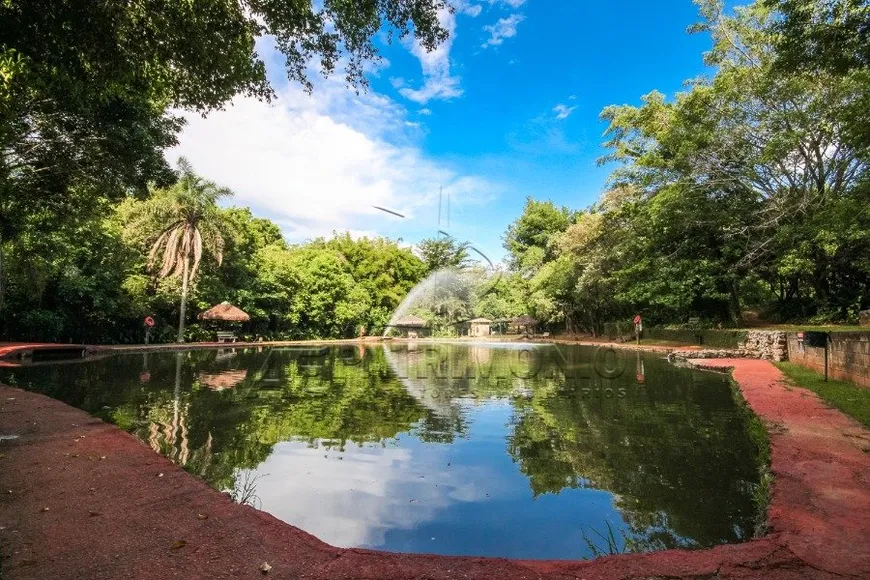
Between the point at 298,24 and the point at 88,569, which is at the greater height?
the point at 298,24

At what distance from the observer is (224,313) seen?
2994cm

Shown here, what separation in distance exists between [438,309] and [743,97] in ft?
119

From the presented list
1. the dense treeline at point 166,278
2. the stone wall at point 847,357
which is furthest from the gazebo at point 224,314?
the stone wall at point 847,357

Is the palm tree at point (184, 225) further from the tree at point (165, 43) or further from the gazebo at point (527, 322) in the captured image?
the gazebo at point (527, 322)

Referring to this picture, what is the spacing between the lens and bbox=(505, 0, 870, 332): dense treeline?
1952 centimetres

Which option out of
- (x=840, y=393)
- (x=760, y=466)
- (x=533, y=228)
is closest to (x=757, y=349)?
(x=840, y=393)

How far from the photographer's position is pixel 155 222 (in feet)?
99.5

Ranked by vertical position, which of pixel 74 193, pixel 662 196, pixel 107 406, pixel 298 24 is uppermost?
pixel 662 196

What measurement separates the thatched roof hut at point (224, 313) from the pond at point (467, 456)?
57.2ft

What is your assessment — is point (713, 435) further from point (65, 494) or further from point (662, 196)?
point (662, 196)

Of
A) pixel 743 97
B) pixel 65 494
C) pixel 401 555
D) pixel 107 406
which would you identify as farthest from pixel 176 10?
pixel 743 97

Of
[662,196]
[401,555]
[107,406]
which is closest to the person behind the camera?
[401,555]

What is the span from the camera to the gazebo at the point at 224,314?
2972cm

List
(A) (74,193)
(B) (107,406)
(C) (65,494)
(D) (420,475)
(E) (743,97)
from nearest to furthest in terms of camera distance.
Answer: (C) (65,494) → (D) (420,475) → (B) (107,406) → (A) (74,193) → (E) (743,97)
